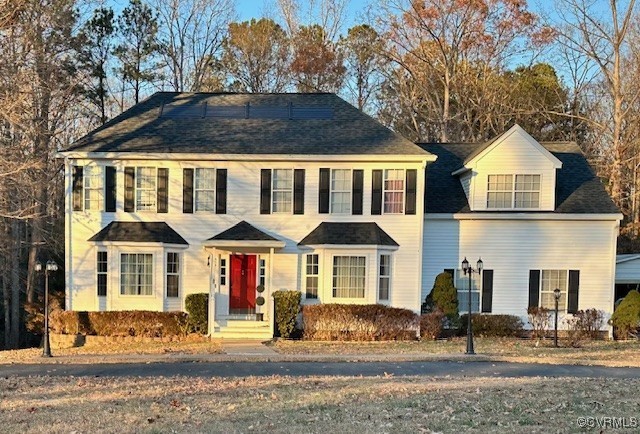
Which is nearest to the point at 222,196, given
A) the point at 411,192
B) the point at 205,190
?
the point at 205,190

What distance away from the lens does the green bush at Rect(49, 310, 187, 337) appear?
18.6 meters

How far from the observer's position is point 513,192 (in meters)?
20.3

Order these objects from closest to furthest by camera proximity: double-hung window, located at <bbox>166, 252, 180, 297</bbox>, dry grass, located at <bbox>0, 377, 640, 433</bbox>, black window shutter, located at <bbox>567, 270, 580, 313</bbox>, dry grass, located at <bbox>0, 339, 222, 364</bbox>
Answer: dry grass, located at <bbox>0, 377, 640, 433</bbox>
dry grass, located at <bbox>0, 339, 222, 364</bbox>
double-hung window, located at <bbox>166, 252, 180, 297</bbox>
black window shutter, located at <bbox>567, 270, 580, 313</bbox>

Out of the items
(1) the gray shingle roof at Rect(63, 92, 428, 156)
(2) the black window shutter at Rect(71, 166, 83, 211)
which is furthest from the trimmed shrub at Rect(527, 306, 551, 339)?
(2) the black window shutter at Rect(71, 166, 83, 211)

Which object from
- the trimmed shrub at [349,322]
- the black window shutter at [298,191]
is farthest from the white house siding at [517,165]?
the black window shutter at [298,191]

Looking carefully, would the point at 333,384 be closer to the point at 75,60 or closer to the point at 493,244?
the point at 493,244

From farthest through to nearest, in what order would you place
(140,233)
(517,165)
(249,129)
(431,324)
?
(249,129), (517,165), (140,233), (431,324)

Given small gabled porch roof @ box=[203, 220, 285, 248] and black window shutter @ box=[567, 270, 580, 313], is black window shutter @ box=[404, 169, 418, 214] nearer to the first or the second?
small gabled porch roof @ box=[203, 220, 285, 248]

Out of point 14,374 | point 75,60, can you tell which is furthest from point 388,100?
point 14,374

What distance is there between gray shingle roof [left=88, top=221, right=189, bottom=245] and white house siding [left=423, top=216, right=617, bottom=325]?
10.6 meters

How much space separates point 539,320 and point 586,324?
5.30 ft

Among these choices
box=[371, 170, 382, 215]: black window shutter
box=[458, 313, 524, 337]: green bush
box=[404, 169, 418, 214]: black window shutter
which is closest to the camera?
box=[404, 169, 418, 214]: black window shutter

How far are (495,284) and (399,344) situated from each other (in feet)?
15.3

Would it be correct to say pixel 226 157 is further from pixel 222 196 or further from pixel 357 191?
pixel 357 191
